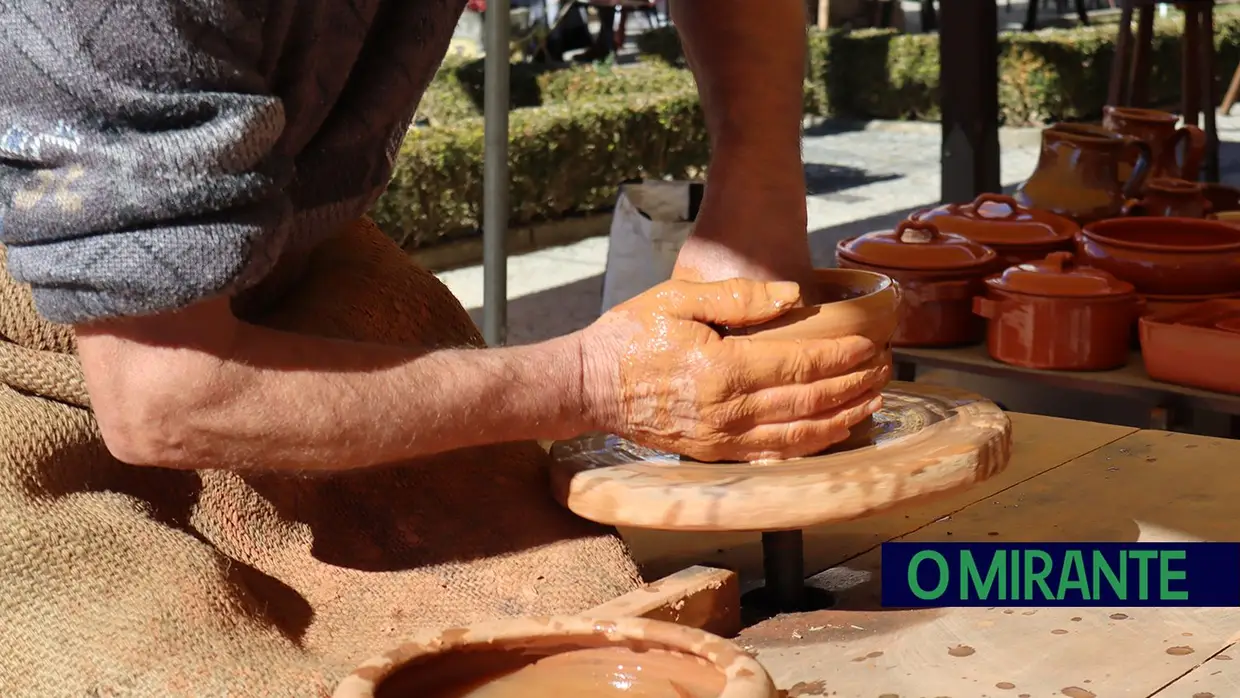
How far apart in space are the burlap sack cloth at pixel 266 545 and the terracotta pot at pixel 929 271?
1140 mm

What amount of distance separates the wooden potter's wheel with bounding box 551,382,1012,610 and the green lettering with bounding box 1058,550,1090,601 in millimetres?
158

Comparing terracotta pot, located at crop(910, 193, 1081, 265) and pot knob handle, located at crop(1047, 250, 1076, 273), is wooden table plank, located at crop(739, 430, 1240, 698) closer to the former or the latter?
pot knob handle, located at crop(1047, 250, 1076, 273)

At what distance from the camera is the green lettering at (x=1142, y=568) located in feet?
4.36

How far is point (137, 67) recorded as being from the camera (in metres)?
0.95

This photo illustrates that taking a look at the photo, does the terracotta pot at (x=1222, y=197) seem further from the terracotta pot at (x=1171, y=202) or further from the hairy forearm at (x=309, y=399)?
the hairy forearm at (x=309, y=399)

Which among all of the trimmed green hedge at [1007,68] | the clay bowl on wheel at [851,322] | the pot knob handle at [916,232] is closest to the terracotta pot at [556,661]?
the clay bowl on wheel at [851,322]

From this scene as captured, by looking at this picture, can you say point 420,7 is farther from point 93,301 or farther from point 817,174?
point 817,174

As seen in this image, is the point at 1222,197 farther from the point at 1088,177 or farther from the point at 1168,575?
the point at 1168,575

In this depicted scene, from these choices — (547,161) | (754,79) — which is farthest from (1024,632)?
(547,161)

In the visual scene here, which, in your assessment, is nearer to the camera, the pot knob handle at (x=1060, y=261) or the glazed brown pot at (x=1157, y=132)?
the pot knob handle at (x=1060, y=261)

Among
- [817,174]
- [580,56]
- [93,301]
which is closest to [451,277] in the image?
[817,174]

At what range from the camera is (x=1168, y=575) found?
1366mm

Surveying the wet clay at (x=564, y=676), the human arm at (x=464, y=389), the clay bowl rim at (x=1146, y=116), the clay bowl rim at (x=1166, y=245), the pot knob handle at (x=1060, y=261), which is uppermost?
the clay bowl rim at (x=1146, y=116)

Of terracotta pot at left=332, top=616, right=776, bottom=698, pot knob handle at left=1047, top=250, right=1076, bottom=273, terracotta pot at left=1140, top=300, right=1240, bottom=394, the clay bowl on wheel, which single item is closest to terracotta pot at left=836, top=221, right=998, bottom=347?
pot knob handle at left=1047, top=250, right=1076, bottom=273
